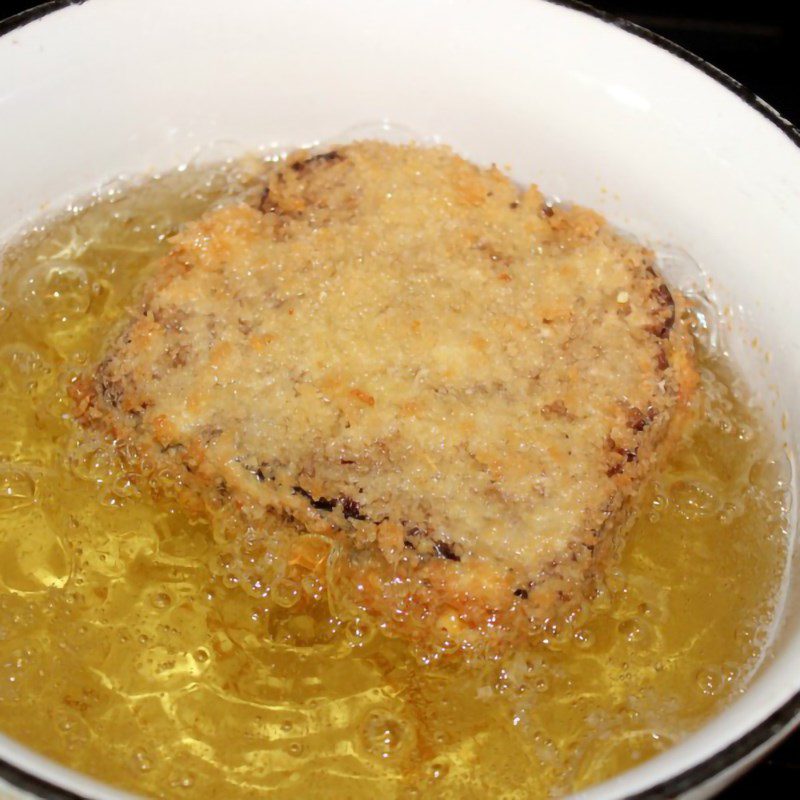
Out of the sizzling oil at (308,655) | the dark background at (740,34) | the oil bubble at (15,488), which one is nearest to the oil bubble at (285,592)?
the sizzling oil at (308,655)

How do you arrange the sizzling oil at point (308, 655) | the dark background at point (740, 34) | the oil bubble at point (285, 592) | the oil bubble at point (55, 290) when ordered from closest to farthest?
1. the sizzling oil at point (308, 655)
2. the oil bubble at point (285, 592)
3. the oil bubble at point (55, 290)
4. the dark background at point (740, 34)

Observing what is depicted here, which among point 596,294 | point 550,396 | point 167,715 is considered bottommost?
point 167,715

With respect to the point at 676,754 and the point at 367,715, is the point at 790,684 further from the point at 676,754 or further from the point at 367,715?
the point at 367,715

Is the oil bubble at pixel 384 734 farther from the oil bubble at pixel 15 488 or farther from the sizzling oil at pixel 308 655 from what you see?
the oil bubble at pixel 15 488

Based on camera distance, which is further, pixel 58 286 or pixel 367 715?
pixel 58 286

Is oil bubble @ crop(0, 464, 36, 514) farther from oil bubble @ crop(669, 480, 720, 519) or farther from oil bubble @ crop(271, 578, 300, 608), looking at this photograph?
oil bubble @ crop(669, 480, 720, 519)

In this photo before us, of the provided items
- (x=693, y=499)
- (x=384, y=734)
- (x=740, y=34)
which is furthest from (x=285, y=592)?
(x=740, y=34)

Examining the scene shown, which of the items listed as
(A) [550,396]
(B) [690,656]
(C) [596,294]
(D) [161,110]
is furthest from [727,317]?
(D) [161,110]
